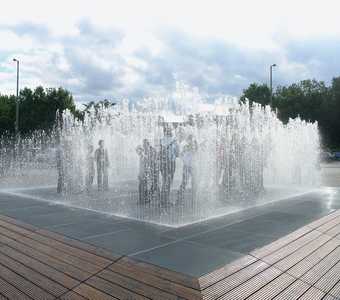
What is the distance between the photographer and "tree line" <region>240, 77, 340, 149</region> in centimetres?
4788

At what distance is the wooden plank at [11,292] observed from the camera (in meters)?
4.32

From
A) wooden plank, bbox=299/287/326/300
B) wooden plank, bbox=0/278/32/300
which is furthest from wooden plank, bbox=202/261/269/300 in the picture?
wooden plank, bbox=0/278/32/300

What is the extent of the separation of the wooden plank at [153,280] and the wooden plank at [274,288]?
2.10ft

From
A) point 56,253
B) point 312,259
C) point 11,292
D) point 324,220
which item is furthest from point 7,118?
point 312,259

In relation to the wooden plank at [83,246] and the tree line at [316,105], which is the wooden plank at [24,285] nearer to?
the wooden plank at [83,246]

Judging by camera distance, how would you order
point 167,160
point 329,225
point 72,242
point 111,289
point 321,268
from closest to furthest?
1. point 111,289
2. point 321,268
3. point 72,242
4. point 329,225
5. point 167,160

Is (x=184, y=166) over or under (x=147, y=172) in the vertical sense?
over

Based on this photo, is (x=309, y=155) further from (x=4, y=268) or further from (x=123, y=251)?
(x=4, y=268)

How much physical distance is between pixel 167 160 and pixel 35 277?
5.74 meters

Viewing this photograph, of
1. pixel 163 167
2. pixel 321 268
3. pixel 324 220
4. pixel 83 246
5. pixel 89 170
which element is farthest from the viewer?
pixel 89 170

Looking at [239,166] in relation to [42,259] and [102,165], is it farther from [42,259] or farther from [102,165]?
[42,259]

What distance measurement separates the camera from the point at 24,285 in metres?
4.59

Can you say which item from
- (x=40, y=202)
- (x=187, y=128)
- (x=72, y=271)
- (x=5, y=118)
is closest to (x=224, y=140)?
(x=187, y=128)

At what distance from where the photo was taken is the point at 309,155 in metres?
18.4
